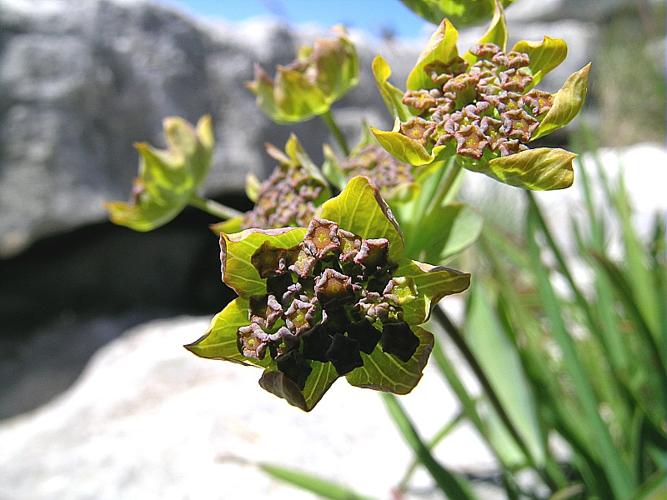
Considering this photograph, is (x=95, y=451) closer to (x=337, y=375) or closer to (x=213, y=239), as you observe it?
(x=337, y=375)

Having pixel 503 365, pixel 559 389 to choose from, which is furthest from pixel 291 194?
pixel 559 389

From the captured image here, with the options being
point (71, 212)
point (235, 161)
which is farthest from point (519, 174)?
point (235, 161)

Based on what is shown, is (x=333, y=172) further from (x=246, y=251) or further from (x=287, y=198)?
(x=246, y=251)

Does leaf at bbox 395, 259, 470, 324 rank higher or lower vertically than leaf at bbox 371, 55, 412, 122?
lower

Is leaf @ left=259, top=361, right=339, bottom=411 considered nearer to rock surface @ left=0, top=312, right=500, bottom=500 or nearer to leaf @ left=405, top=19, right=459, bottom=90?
leaf @ left=405, top=19, right=459, bottom=90

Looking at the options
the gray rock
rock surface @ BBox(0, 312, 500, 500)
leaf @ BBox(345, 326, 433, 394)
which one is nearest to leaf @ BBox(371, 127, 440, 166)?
leaf @ BBox(345, 326, 433, 394)

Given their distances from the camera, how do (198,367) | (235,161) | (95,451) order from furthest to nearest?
(235,161)
(198,367)
(95,451)
